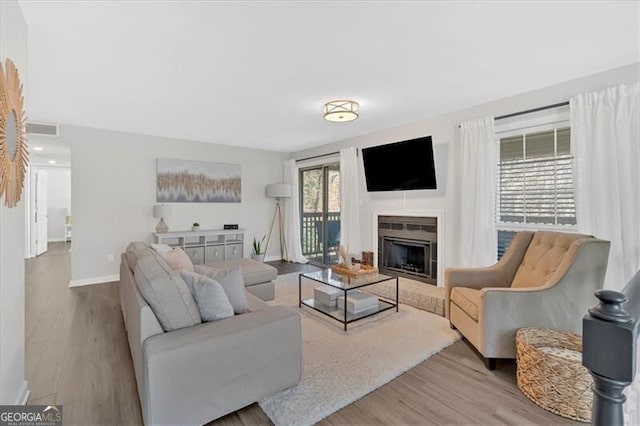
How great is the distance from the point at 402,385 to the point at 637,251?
2.24m

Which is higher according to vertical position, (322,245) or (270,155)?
(270,155)

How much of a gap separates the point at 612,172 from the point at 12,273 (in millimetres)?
4416

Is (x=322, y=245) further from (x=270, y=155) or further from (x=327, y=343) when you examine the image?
(x=327, y=343)

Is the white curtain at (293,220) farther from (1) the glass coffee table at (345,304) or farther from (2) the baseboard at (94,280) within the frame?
(2) the baseboard at (94,280)

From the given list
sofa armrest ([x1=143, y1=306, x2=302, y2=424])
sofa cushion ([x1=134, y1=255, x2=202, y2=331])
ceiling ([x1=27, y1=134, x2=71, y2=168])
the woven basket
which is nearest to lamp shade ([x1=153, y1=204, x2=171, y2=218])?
ceiling ([x1=27, y1=134, x2=71, y2=168])

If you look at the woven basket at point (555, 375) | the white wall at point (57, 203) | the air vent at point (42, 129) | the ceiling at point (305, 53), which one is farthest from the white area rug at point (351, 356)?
the white wall at point (57, 203)

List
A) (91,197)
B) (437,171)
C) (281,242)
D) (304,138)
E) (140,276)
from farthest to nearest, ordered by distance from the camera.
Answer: (281,242) → (304,138) → (91,197) → (437,171) → (140,276)

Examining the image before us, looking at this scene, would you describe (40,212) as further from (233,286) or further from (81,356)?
(233,286)

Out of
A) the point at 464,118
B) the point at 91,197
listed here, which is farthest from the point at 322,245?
the point at 91,197

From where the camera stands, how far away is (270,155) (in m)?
6.63

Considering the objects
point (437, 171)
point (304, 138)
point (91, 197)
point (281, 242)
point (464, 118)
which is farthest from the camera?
point (281, 242)

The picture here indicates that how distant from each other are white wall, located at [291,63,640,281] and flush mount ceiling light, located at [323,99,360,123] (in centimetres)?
64

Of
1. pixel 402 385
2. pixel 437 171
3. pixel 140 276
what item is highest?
pixel 437 171

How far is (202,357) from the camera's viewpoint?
1.64 m
